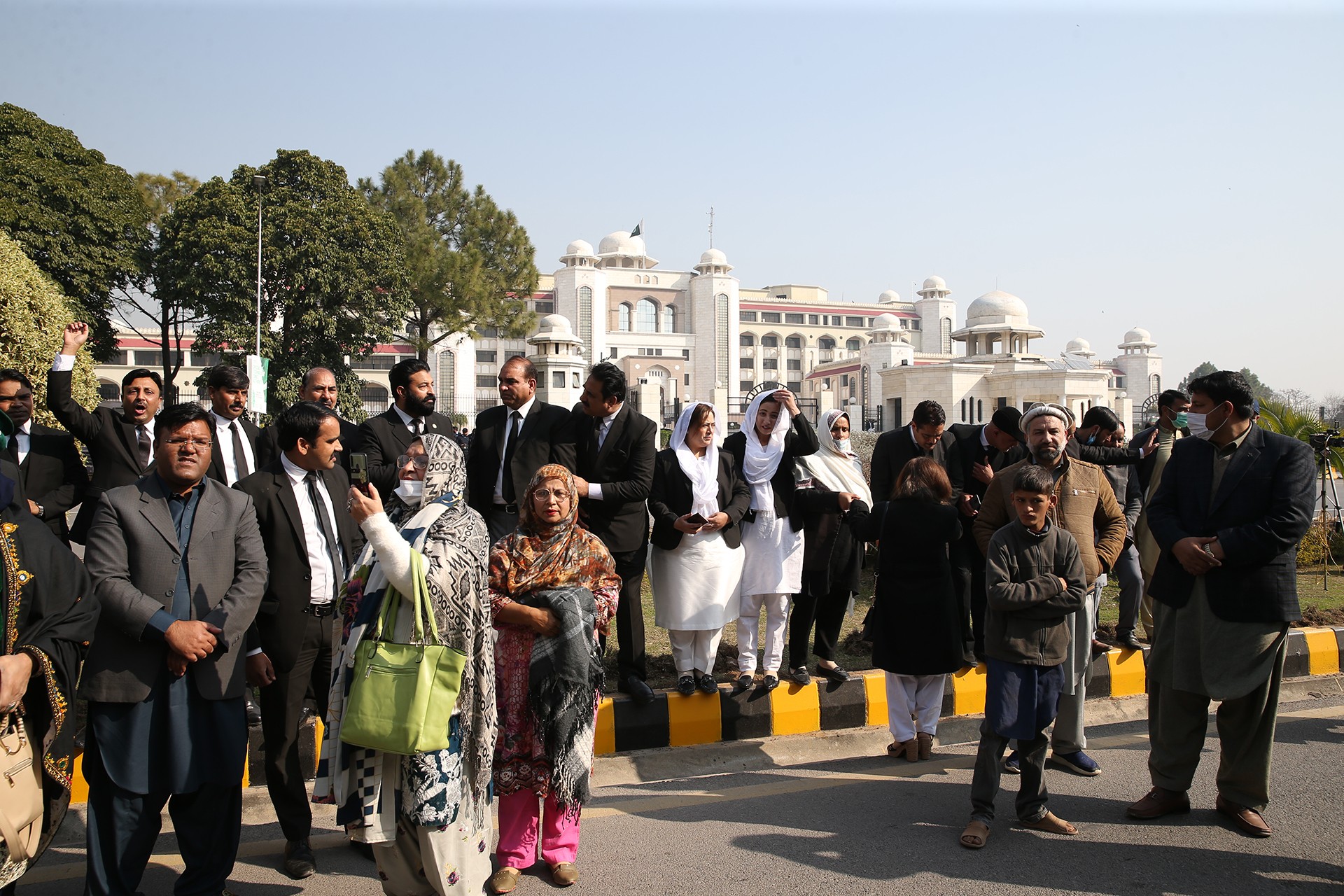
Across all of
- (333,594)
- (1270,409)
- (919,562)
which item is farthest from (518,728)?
(1270,409)

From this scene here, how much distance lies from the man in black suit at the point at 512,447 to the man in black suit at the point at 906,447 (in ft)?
6.60

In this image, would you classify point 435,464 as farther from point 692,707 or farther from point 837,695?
point 837,695

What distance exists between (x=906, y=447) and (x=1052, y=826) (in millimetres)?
2634

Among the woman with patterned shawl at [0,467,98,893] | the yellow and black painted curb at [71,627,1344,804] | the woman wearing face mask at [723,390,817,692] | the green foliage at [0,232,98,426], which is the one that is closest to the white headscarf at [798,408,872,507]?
the woman wearing face mask at [723,390,817,692]

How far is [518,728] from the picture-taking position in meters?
3.56

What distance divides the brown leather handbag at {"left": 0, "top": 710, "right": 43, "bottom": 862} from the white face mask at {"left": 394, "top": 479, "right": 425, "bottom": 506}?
4.37 feet

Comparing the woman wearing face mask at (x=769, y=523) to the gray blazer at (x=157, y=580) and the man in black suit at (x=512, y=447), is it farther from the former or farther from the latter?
the gray blazer at (x=157, y=580)

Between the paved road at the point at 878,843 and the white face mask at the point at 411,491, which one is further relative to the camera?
the paved road at the point at 878,843

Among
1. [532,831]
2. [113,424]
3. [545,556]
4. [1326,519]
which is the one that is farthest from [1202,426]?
[1326,519]

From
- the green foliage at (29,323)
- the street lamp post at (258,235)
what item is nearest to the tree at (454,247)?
the street lamp post at (258,235)

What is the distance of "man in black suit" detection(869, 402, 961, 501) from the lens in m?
5.86

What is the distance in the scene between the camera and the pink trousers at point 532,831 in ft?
11.7

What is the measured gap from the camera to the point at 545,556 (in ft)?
11.8

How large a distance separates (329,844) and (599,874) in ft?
4.00
